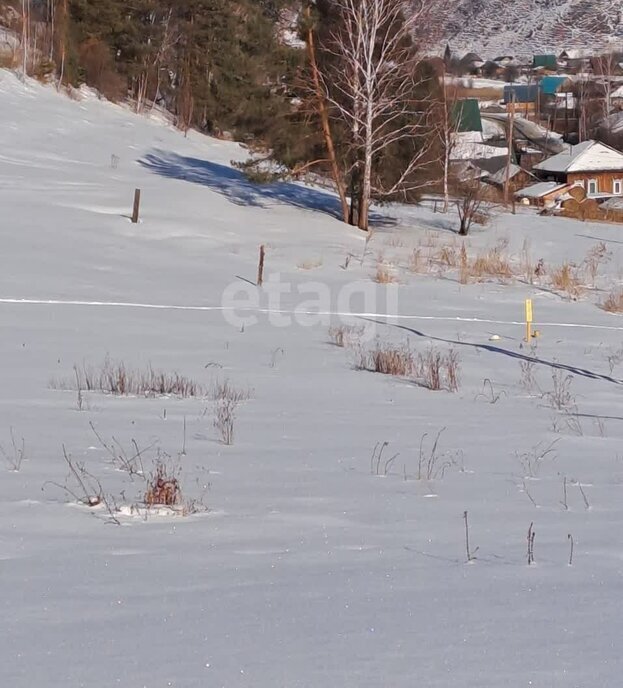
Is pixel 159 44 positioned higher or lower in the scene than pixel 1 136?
higher

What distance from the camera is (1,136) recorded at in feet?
122

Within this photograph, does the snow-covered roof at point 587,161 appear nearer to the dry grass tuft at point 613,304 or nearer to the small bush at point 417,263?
the small bush at point 417,263

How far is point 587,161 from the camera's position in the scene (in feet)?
220

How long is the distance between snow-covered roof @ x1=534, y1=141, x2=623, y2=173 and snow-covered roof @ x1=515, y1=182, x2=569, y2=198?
3.63 meters

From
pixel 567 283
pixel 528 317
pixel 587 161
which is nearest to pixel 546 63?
pixel 587 161

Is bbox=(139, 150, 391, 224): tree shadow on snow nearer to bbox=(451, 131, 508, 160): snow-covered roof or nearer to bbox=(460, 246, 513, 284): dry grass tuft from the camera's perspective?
bbox=(460, 246, 513, 284): dry grass tuft

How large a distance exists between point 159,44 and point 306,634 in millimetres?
57830

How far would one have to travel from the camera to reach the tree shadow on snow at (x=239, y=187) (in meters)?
33.5

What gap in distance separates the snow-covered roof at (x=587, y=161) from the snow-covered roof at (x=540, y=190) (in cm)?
363

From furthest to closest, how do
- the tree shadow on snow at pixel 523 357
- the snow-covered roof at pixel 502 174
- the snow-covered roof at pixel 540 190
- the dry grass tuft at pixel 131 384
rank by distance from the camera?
the snow-covered roof at pixel 502 174
the snow-covered roof at pixel 540 190
the tree shadow on snow at pixel 523 357
the dry grass tuft at pixel 131 384

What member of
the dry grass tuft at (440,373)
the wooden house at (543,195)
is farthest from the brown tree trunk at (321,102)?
the wooden house at (543,195)

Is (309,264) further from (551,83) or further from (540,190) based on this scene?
(551,83)

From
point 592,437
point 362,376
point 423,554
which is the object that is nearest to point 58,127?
point 362,376

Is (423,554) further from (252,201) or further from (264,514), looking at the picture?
(252,201)
